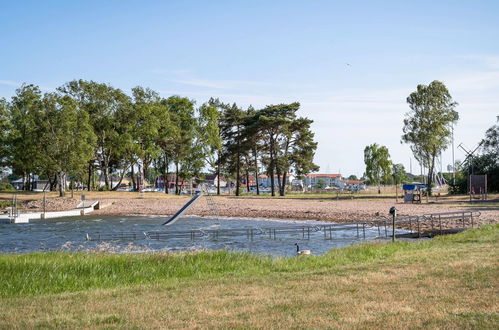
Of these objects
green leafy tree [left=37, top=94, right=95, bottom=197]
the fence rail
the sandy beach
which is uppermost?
green leafy tree [left=37, top=94, right=95, bottom=197]

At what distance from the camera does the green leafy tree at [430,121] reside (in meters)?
67.2

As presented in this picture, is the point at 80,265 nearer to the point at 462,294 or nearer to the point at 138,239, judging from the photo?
the point at 462,294

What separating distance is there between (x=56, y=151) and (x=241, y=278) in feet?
180

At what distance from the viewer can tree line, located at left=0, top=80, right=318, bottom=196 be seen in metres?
63.1

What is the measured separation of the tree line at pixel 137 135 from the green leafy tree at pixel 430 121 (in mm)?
14295

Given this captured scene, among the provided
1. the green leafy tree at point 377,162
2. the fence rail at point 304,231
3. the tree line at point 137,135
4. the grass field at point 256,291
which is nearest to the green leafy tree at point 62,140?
the tree line at point 137,135

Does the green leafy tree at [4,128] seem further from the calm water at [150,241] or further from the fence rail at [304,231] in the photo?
Result: the fence rail at [304,231]

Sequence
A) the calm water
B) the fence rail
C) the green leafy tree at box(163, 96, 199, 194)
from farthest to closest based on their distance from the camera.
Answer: the green leafy tree at box(163, 96, 199, 194) < the fence rail < the calm water

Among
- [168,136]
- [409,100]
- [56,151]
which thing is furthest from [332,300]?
[168,136]

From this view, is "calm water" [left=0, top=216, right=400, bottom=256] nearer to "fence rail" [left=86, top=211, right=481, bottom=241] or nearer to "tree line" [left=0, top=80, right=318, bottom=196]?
"fence rail" [left=86, top=211, right=481, bottom=241]

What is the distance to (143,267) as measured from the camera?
51.1 feet

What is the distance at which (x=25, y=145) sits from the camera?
2490 inches

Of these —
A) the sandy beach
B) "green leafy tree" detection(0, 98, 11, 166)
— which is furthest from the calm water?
"green leafy tree" detection(0, 98, 11, 166)

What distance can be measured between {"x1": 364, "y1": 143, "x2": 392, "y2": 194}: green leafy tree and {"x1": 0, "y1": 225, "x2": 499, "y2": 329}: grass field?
335 feet
